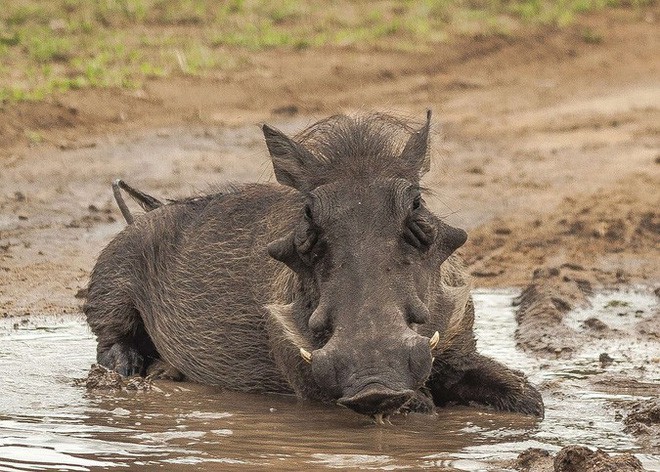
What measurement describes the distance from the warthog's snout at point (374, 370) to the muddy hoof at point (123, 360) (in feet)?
6.07

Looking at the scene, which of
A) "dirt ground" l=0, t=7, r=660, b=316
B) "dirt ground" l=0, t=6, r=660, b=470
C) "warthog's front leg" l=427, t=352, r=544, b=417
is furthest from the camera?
"dirt ground" l=0, t=7, r=660, b=316

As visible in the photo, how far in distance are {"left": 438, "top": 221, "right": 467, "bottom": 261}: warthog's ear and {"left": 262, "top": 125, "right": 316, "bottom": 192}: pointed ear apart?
0.50 meters

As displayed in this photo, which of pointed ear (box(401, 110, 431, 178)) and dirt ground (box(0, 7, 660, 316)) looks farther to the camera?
dirt ground (box(0, 7, 660, 316))

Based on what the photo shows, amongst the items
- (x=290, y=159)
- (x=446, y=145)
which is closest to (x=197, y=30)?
(x=446, y=145)

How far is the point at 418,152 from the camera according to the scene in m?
5.62

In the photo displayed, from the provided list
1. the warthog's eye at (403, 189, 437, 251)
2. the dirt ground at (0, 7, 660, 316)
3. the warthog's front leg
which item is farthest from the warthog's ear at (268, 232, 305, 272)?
the dirt ground at (0, 7, 660, 316)

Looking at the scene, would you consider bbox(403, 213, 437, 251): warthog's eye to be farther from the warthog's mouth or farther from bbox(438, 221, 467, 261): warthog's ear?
the warthog's mouth

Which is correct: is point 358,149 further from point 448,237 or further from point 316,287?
point 316,287

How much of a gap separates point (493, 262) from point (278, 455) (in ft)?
13.3

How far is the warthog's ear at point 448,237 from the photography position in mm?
5484

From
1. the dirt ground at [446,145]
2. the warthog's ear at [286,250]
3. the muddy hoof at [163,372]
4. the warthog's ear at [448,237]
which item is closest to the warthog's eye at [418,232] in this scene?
the warthog's ear at [448,237]

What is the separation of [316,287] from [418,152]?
694 mm

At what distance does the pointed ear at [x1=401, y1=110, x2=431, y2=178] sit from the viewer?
557 centimetres

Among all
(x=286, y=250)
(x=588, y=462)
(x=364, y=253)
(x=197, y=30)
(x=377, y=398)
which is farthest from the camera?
(x=197, y=30)
